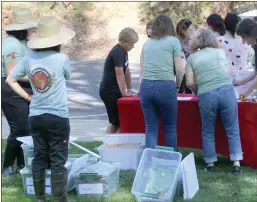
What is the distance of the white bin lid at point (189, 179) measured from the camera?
5227mm

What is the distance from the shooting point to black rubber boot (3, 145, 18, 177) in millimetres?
6043

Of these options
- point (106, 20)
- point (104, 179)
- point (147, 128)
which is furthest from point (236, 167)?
point (106, 20)

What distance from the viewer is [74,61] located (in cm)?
2041

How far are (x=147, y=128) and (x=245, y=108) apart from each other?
1019mm

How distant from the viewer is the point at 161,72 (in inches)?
232

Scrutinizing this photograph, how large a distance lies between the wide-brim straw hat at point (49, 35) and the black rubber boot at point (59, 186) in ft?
3.43

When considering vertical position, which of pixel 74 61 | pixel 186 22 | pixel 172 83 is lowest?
pixel 74 61

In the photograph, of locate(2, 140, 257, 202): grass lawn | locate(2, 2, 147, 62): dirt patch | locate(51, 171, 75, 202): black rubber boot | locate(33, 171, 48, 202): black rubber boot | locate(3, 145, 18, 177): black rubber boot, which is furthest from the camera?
locate(2, 2, 147, 62): dirt patch

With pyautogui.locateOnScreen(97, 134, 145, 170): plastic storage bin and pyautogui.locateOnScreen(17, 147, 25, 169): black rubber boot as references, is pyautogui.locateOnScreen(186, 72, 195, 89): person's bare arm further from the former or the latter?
pyautogui.locateOnScreen(17, 147, 25, 169): black rubber boot

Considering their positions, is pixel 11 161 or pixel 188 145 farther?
pixel 188 145

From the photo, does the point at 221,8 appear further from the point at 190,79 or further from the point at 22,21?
the point at 22,21

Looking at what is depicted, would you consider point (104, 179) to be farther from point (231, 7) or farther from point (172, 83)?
point (231, 7)

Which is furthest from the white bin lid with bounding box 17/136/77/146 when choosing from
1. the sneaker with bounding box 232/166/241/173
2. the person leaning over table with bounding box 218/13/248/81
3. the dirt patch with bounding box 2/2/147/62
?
the dirt patch with bounding box 2/2/147/62

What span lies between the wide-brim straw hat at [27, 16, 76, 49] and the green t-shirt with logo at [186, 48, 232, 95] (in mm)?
1550
